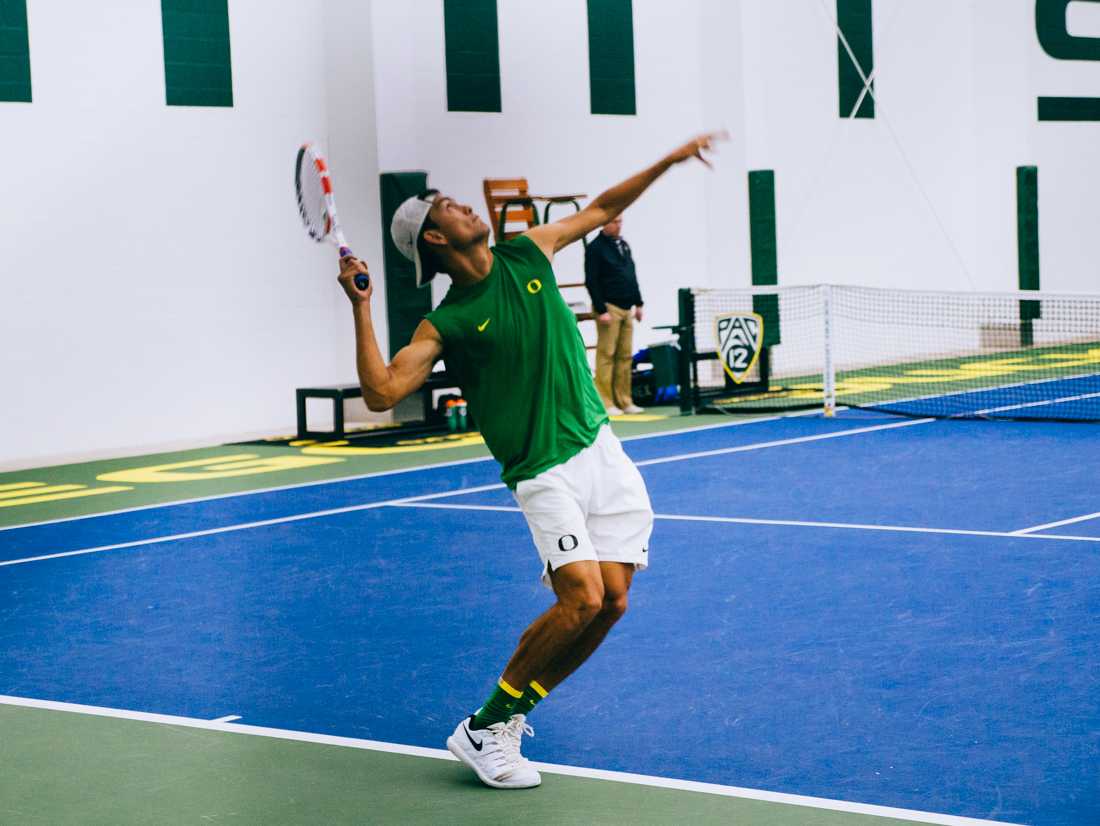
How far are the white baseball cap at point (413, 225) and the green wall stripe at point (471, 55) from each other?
1331 cm

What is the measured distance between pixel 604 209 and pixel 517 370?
2.49 ft

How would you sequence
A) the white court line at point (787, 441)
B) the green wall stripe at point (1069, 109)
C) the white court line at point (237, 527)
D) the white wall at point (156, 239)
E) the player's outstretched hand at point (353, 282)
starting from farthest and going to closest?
the green wall stripe at point (1069, 109) < the white wall at point (156, 239) < the white court line at point (787, 441) < the white court line at point (237, 527) < the player's outstretched hand at point (353, 282)

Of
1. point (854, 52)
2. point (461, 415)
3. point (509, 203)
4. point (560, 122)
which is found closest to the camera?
point (461, 415)

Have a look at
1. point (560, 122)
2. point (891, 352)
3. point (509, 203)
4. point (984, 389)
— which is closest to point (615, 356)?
point (509, 203)

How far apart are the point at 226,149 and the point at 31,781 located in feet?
38.6

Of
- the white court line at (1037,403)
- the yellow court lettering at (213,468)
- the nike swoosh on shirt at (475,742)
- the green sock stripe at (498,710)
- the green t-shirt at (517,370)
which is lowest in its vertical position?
the yellow court lettering at (213,468)

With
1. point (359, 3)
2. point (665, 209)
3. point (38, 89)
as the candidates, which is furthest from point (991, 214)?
point (38, 89)

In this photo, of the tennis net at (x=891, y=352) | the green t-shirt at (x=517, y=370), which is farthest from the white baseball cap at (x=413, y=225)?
the tennis net at (x=891, y=352)

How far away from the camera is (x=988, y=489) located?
11711 millimetres

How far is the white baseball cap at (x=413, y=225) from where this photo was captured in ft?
18.0

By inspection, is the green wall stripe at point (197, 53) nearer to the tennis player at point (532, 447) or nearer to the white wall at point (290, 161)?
the white wall at point (290, 161)

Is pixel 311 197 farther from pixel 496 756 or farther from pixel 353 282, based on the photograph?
pixel 496 756

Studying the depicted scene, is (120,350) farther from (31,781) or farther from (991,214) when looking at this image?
(991,214)

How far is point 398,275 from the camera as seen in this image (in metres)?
17.8
